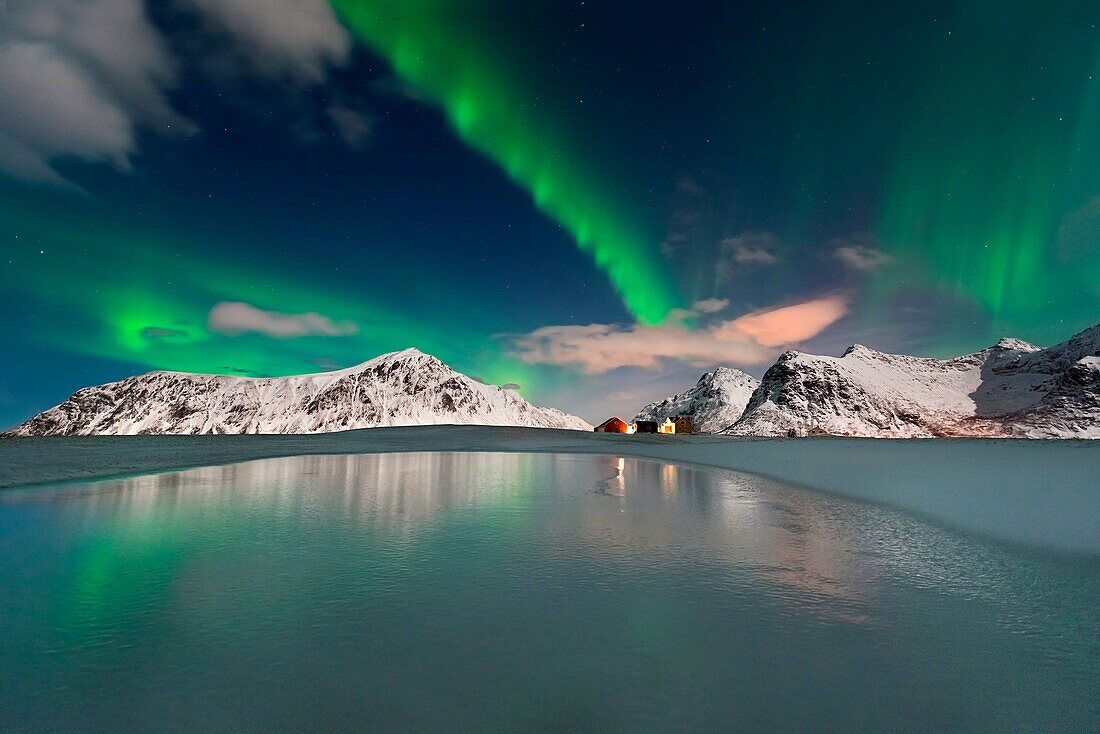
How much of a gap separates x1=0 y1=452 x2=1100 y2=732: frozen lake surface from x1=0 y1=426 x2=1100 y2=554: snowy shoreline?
2754 millimetres

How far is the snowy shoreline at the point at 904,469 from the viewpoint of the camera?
12.9m

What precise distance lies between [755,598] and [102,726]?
727 cm

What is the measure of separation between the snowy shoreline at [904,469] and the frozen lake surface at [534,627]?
2.75 metres

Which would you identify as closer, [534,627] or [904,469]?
[534,627]

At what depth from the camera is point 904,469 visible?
75.6 feet

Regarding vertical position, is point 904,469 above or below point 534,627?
above

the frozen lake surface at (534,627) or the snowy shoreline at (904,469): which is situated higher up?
the snowy shoreline at (904,469)

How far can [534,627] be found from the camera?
6.20 m

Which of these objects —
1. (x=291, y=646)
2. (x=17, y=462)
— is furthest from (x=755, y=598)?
(x=17, y=462)

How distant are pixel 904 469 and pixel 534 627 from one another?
2350 centimetres

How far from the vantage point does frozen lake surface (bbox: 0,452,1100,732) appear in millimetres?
4340

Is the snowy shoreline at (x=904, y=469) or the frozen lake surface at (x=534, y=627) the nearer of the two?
the frozen lake surface at (x=534, y=627)

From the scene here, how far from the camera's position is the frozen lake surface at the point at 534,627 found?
4.34 m

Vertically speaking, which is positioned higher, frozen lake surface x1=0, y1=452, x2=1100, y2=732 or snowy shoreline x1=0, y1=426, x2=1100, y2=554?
snowy shoreline x1=0, y1=426, x2=1100, y2=554
